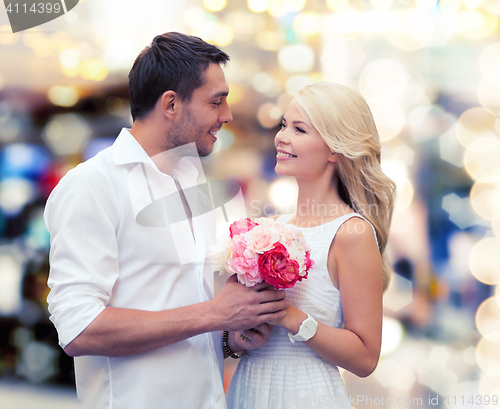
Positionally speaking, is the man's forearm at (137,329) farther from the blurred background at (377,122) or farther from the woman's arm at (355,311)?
the blurred background at (377,122)

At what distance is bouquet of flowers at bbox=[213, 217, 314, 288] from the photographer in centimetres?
127

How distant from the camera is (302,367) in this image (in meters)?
1.54

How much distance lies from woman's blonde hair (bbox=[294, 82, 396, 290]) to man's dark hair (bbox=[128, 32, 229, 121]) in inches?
16.9

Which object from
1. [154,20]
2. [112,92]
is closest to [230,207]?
[112,92]

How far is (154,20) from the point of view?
9.77 ft

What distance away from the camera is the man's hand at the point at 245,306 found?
1.32 meters

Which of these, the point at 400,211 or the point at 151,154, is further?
the point at 400,211

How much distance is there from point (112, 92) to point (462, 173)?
265cm

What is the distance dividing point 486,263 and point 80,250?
9.15 feet

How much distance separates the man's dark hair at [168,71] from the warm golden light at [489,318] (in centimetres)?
261

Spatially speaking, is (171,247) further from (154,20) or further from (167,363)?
(154,20)

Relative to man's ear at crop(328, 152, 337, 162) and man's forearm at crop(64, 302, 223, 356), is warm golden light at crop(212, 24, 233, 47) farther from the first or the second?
man's forearm at crop(64, 302, 223, 356)

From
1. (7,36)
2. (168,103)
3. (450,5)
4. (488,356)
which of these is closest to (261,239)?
(168,103)

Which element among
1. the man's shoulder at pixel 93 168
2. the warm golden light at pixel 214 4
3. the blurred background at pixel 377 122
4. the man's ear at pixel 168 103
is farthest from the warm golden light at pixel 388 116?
the man's shoulder at pixel 93 168
